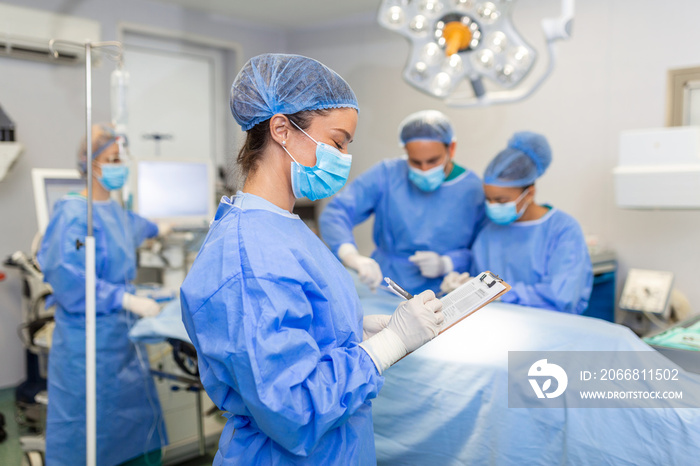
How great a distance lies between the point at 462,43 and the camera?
6.16 feet

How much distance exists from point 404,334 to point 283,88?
48 centimetres

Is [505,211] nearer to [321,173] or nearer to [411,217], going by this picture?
[411,217]

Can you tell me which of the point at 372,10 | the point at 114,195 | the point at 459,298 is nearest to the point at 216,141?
the point at 372,10

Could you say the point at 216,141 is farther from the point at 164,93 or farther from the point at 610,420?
the point at 610,420

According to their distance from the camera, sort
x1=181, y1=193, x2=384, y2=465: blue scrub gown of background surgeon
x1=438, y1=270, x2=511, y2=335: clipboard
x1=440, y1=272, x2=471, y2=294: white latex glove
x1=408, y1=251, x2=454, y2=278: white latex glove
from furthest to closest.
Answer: x1=408, y1=251, x2=454, y2=278: white latex glove
x1=440, y1=272, x2=471, y2=294: white latex glove
x1=438, y1=270, x2=511, y2=335: clipboard
x1=181, y1=193, x2=384, y2=465: blue scrub gown of background surgeon

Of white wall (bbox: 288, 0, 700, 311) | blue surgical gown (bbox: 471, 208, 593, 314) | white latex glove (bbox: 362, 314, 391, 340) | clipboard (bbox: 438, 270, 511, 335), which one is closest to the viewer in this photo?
clipboard (bbox: 438, 270, 511, 335)

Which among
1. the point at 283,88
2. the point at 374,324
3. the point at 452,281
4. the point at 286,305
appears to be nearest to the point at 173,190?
the point at 452,281

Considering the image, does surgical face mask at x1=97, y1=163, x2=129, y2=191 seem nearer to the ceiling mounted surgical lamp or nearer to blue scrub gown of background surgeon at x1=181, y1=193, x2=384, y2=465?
the ceiling mounted surgical lamp

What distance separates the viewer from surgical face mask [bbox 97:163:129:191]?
2.01 m

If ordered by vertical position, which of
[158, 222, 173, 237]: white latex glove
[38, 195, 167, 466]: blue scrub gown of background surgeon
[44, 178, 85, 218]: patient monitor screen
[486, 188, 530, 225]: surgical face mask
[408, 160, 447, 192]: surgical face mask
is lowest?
[38, 195, 167, 466]: blue scrub gown of background surgeon

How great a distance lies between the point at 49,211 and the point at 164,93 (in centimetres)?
186

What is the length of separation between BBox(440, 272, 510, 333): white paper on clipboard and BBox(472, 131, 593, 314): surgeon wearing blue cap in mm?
675

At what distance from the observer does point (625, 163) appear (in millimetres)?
2188

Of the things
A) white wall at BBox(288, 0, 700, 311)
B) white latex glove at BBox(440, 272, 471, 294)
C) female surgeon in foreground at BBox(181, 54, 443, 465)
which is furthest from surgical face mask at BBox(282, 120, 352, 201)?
white wall at BBox(288, 0, 700, 311)
